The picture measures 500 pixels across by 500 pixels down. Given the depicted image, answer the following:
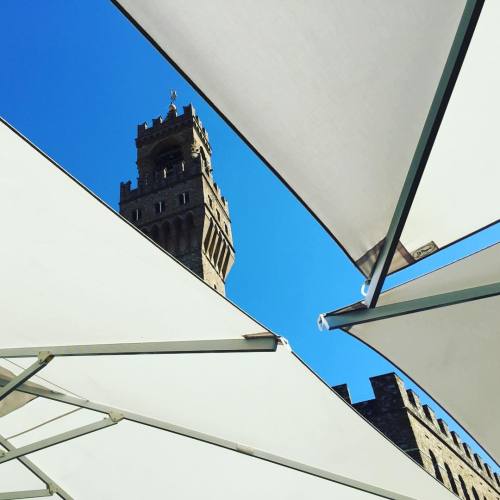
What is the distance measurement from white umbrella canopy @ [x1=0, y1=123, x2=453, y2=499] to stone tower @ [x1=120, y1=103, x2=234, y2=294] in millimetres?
17182

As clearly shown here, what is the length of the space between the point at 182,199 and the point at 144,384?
21.1 m

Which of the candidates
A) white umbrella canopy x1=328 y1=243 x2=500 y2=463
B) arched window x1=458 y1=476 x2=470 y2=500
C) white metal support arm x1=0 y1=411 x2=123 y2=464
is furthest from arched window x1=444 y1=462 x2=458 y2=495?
white metal support arm x1=0 y1=411 x2=123 y2=464

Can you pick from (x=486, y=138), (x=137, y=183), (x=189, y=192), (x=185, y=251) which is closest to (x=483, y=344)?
(x=486, y=138)

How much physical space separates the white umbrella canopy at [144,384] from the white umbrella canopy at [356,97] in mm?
701

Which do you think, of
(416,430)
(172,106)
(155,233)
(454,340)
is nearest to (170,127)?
(172,106)

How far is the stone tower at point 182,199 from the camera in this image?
22578 millimetres

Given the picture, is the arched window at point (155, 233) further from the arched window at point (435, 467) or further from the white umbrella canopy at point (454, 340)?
the white umbrella canopy at point (454, 340)

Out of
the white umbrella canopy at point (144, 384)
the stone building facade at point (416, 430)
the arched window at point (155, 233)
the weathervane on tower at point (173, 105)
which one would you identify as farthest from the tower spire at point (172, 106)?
the white umbrella canopy at point (144, 384)

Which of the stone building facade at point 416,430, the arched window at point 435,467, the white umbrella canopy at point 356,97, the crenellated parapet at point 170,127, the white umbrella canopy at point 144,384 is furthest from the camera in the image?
the crenellated parapet at point 170,127

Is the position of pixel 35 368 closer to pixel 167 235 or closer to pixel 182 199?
pixel 167 235

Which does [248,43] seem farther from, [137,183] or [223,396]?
[137,183]

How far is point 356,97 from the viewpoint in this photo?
7.24 feet

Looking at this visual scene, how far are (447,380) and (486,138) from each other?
1.93 metres

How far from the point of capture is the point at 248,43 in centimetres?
214
